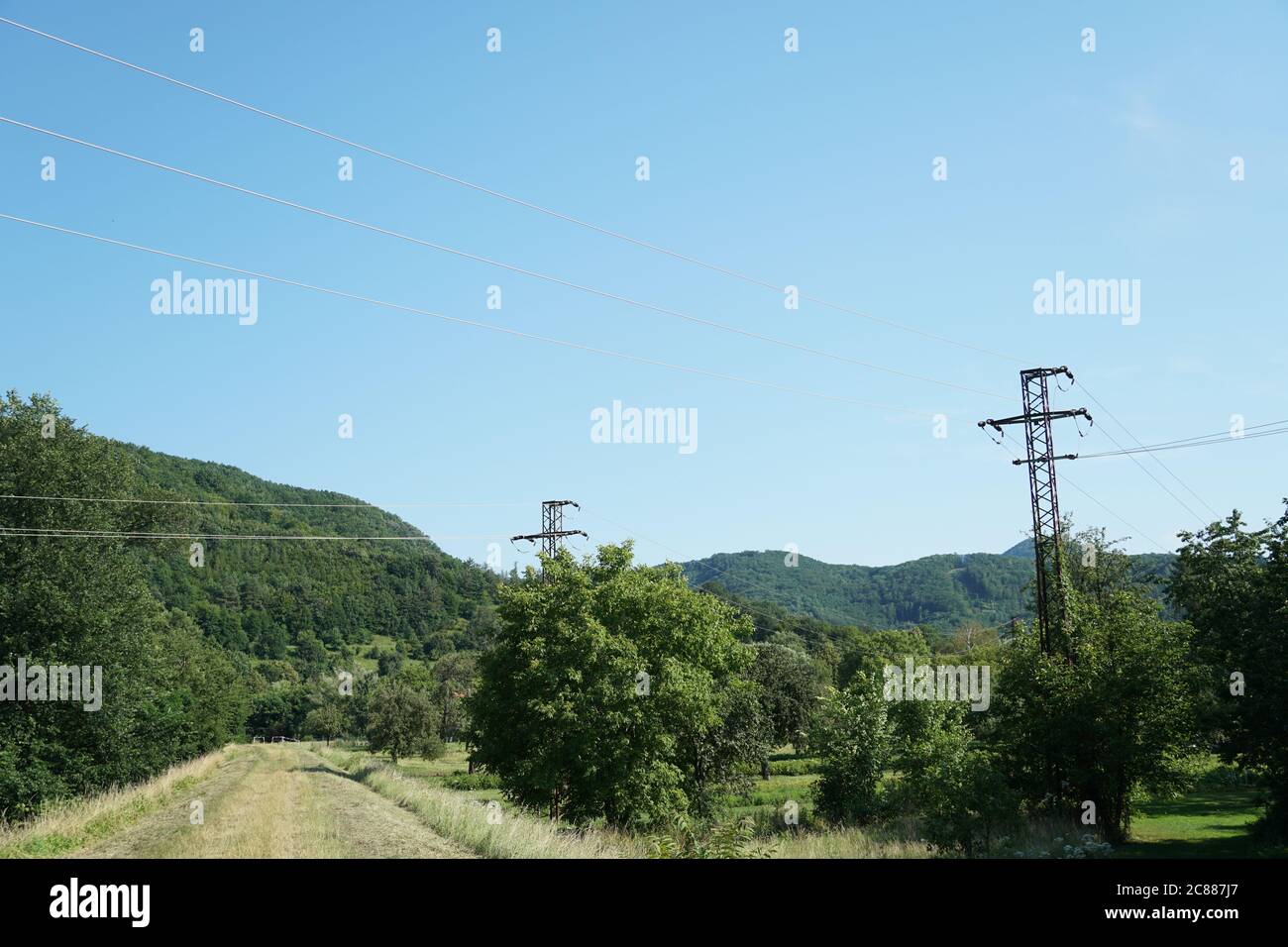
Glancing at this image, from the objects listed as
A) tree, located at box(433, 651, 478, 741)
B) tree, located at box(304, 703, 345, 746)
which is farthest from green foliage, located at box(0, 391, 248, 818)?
tree, located at box(304, 703, 345, 746)

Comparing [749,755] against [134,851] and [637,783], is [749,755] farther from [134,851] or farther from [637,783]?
[134,851]

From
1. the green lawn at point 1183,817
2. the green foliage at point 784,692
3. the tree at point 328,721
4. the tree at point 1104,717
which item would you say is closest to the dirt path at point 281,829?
the green lawn at point 1183,817

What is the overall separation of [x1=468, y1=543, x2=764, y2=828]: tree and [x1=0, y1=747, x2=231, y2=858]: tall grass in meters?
12.6

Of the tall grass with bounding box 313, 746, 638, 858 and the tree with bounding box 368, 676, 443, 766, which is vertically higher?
the tall grass with bounding box 313, 746, 638, 858

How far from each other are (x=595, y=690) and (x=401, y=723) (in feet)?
155

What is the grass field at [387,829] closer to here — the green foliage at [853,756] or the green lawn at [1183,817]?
the green lawn at [1183,817]

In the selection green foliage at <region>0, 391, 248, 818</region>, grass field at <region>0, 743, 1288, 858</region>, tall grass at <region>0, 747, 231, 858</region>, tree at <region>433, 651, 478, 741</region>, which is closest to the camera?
grass field at <region>0, 743, 1288, 858</region>

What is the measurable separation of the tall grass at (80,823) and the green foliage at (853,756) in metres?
25.8

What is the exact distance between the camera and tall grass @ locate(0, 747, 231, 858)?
19875 millimetres

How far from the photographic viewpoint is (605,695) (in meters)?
33.0

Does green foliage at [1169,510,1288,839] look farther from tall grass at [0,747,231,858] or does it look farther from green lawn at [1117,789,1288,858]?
tall grass at [0,747,231,858]

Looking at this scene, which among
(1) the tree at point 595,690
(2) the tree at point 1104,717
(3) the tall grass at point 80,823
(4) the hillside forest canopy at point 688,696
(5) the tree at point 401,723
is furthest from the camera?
(5) the tree at point 401,723

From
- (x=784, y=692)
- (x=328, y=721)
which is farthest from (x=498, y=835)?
(x=328, y=721)

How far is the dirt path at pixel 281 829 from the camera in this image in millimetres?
17953
